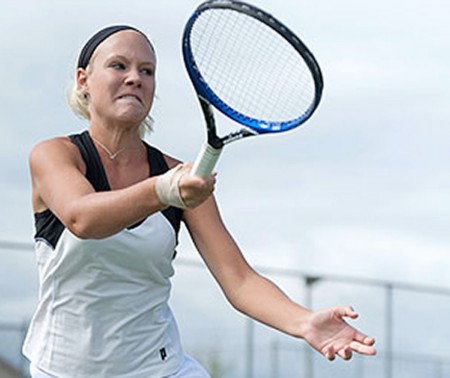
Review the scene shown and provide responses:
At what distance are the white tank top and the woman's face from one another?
0.40m

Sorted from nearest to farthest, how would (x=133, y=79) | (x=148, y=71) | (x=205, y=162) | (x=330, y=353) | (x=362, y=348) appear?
(x=205, y=162), (x=362, y=348), (x=330, y=353), (x=133, y=79), (x=148, y=71)

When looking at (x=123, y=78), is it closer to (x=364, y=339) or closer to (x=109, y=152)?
(x=109, y=152)

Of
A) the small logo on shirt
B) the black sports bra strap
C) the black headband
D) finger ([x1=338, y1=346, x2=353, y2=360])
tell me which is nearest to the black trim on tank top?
the black sports bra strap

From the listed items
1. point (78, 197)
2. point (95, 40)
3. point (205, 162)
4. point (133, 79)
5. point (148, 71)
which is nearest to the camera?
point (205, 162)

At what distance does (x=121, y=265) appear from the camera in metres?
5.12

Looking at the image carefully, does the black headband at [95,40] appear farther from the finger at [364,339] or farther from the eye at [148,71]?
the finger at [364,339]

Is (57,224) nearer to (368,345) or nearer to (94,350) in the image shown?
(94,350)

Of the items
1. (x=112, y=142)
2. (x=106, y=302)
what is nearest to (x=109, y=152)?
(x=112, y=142)

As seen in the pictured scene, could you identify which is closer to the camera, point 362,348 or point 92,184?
point 362,348

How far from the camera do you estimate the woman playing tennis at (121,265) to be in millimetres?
5055

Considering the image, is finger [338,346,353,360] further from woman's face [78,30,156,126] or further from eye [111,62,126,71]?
eye [111,62,126,71]

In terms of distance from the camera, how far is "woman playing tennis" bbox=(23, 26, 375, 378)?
505 cm

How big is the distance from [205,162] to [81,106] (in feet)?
4.82

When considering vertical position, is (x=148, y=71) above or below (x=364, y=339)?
above
